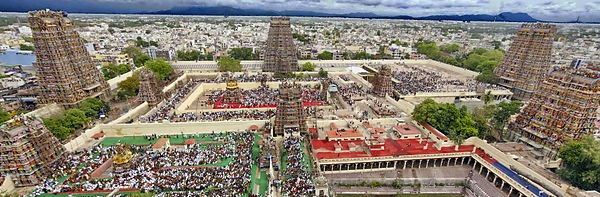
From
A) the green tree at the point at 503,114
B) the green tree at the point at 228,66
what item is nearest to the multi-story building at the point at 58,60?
the green tree at the point at 228,66

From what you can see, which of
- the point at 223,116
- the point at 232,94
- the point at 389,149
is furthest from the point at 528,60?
the point at 223,116

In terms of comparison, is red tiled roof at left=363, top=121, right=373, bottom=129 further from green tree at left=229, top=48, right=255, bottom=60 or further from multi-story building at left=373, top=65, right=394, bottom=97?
green tree at left=229, top=48, right=255, bottom=60

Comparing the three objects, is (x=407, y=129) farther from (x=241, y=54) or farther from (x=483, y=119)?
(x=241, y=54)

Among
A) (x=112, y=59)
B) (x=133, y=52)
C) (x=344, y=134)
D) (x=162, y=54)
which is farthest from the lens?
(x=162, y=54)

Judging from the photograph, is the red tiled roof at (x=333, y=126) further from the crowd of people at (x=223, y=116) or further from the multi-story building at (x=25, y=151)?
the multi-story building at (x=25, y=151)

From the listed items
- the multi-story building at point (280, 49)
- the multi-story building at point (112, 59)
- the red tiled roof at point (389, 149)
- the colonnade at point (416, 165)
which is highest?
the multi-story building at point (280, 49)

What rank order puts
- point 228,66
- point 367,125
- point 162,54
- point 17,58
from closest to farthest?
point 367,125 → point 228,66 → point 17,58 → point 162,54

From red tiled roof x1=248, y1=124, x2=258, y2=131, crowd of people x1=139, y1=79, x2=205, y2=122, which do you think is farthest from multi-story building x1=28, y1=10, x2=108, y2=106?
red tiled roof x1=248, y1=124, x2=258, y2=131
